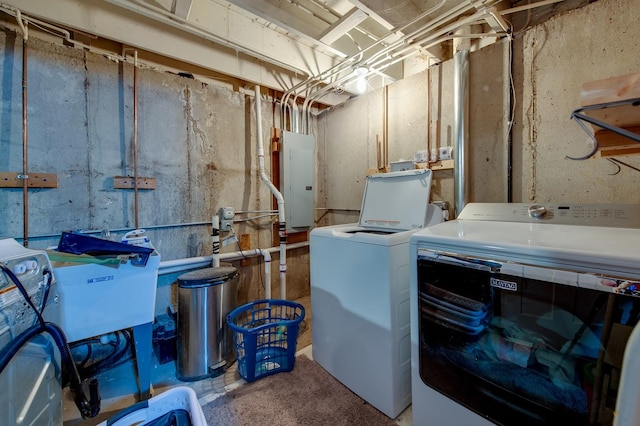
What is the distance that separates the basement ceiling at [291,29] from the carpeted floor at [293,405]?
92.4 inches

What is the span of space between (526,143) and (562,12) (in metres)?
0.81

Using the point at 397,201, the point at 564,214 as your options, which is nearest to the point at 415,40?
the point at 397,201

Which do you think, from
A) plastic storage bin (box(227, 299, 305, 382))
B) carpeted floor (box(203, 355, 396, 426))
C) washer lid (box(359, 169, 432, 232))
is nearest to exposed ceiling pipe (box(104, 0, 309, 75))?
washer lid (box(359, 169, 432, 232))

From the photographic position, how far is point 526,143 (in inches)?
70.4

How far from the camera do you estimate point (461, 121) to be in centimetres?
197

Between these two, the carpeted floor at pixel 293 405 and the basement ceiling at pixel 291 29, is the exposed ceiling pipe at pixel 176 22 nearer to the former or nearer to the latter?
the basement ceiling at pixel 291 29

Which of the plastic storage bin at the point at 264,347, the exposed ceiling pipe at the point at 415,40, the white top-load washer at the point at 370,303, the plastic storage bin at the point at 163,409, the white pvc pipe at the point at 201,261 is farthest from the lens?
the white pvc pipe at the point at 201,261

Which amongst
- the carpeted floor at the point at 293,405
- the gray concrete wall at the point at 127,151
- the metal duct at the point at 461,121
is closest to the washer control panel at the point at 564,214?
the metal duct at the point at 461,121

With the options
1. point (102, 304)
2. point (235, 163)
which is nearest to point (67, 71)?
point (235, 163)

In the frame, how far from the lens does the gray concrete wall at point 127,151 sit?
1.80 meters

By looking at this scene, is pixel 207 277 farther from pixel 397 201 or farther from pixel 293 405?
pixel 397 201

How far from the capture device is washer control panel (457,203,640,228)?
1189mm

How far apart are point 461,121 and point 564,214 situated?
936mm

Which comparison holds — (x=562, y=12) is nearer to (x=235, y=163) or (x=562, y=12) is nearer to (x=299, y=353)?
(x=235, y=163)
